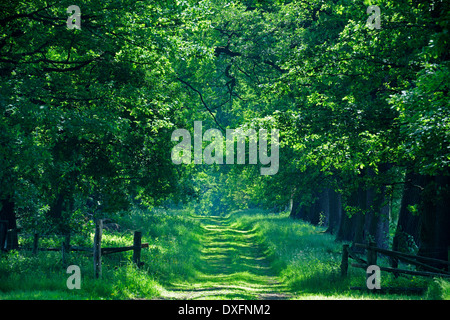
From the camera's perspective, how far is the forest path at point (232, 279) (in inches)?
535

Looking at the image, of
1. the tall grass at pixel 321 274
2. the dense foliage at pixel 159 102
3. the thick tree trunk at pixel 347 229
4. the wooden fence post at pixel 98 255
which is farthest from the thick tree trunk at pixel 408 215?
the wooden fence post at pixel 98 255

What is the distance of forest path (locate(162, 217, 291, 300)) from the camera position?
1360cm

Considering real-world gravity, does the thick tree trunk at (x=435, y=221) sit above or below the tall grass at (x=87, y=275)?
above

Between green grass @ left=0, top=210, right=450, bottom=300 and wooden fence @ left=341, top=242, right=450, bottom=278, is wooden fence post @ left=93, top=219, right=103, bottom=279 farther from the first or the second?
wooden fence @ left=341, top=242, right=450, bottom=278

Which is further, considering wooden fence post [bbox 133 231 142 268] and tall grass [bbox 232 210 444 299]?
wooden fence post [bbox 133 231 142 268]

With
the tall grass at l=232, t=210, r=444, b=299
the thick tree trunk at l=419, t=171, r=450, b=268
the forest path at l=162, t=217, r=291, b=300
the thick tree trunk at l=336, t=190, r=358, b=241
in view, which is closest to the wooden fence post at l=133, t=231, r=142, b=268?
the forest path at l=162, t=217, r=291, b=300

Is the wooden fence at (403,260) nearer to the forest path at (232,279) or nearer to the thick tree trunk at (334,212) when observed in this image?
the forest path at (232,279)

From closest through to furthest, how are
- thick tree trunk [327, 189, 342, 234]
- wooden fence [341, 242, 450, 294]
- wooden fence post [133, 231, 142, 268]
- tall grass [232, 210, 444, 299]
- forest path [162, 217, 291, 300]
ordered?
tall grass [232, 210, 444, 299] → wooden fence [341, 242, 450, 294] → forest path [162, 217, 291, 300] → wooden fence post [133, 231, 142, 268] → thick tree trunk [327, 189, 342, 234]

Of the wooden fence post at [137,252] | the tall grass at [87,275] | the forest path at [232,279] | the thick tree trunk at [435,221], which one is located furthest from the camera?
the wooden fence post at [137,252]

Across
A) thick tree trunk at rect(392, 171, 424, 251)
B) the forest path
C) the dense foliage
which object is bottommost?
the forest path

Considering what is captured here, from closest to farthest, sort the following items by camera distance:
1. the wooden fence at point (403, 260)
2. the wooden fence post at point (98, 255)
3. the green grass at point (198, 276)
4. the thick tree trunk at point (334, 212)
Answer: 1. the green grass at point (198, 276)
2. the wooden fence at point (403, 260)
3. the wooden fence post at point (98, 255)
4. the thick tree trunk at point (334, 212)
